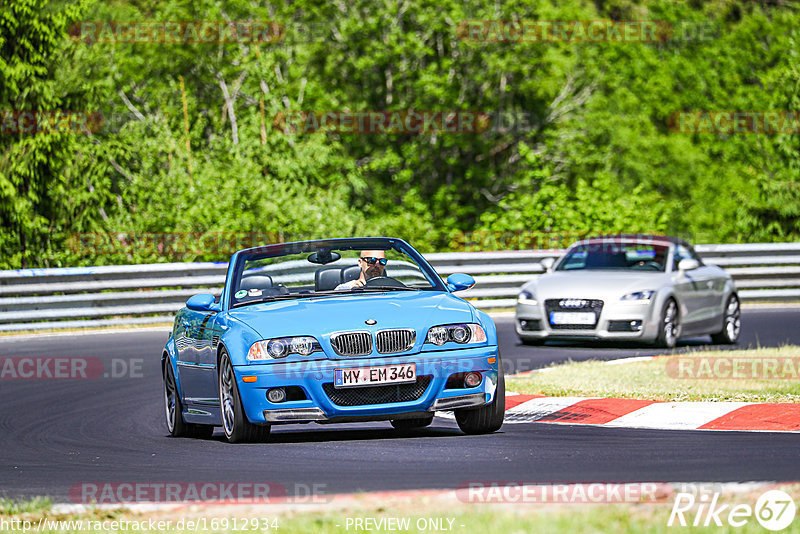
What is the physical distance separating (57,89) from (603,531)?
78.6 ft

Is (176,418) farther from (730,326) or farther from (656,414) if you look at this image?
(730,326)

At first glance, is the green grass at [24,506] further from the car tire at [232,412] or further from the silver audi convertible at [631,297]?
the silver audi convertible at [631,297]

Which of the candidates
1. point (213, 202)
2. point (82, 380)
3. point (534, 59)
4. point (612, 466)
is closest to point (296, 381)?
point (612, 466)

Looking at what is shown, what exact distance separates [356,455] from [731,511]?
3139mm

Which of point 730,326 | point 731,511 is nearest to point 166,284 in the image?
point 730,326

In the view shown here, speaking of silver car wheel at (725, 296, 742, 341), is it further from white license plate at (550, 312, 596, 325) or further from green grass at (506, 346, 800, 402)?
green grass at (506, 346, 800, 402)

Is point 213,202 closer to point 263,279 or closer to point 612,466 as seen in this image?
point 263,279

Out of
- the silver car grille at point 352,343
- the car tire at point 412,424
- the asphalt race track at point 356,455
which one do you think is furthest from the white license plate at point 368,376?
the car tire at point 412,424

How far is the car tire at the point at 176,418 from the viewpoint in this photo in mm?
10461

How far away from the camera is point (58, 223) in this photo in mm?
27922

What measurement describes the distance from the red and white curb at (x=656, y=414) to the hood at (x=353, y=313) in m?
1.69

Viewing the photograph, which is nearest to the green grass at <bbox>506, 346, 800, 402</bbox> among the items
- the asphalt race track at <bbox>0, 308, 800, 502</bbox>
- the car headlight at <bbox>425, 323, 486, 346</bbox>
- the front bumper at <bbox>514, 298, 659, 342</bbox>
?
the asphalt race track at <bbox>0, 308, 800, 502</bbox>

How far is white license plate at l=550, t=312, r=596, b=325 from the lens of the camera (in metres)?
16.8

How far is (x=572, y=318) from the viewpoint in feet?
55.6
